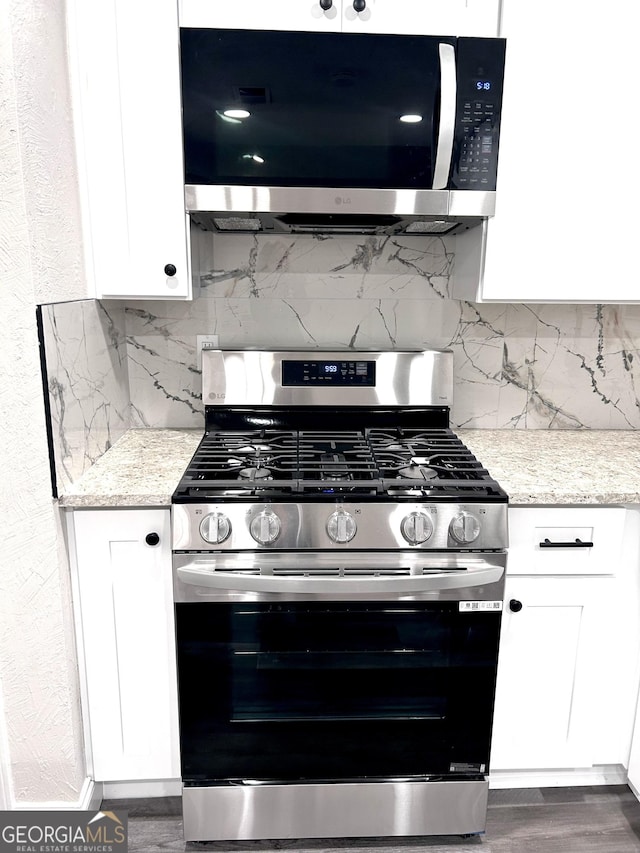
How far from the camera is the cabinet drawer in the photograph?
155 centimetres

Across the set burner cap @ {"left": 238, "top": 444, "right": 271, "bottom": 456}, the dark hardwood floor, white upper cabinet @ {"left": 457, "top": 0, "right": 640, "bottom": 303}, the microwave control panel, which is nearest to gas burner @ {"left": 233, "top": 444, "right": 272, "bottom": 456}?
burner cap @ {"left": 238, "top": 444, "right": 271, "bottom": 456}

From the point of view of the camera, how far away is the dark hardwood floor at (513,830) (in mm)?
1626

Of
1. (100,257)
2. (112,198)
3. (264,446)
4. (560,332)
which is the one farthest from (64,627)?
(560,332)

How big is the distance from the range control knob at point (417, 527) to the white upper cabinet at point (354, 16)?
1.19 meters

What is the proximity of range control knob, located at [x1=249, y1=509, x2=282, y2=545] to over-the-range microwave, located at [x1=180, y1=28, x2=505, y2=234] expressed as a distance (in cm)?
77

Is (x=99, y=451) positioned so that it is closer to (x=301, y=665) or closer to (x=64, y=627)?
(x=64, y=627)

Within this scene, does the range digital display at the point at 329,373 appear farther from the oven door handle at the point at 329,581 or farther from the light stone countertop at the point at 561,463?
the oven door handle at the point at 329,581

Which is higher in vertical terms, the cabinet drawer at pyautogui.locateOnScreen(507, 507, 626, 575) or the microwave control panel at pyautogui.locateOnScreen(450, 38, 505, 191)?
the microwave control panel at pyautogui.locateOnScreen(450, 38, 505, 191)

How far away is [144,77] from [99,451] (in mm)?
984

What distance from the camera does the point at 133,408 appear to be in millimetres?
2070

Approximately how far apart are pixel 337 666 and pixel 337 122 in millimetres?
1362

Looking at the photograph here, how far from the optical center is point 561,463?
1743 millimetres

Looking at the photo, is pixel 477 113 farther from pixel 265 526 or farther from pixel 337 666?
pixel 337 666

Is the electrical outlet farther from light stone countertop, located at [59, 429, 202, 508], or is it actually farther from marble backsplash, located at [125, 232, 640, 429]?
light stone countertop, located at [59, 429, 202, 508]
